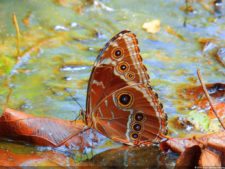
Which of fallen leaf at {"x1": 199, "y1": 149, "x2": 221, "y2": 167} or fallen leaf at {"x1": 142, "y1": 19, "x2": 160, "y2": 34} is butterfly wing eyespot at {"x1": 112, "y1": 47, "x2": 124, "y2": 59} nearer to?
fallen leaf at {"x1": 199, "y1": 149, "x2": 221, "y2": 167}

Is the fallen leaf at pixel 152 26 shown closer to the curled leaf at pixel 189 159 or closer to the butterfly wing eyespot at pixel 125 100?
the butterfly wing eyespot at pixel 125 100

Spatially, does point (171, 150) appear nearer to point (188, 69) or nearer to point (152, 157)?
point (152, 157)

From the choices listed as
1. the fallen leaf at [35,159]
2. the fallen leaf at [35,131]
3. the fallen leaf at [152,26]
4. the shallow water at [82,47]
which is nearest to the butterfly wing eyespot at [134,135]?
the shallow water at [82,47]

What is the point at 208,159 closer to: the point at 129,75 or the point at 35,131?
the point at 129,75

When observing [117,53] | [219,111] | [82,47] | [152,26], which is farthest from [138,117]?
[152,26]

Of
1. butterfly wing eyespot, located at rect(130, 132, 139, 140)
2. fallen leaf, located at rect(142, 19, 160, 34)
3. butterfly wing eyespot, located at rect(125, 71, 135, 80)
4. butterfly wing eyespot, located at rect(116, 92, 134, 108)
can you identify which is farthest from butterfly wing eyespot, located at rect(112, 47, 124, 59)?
fallen leaf, located at rect(142, 19, 160, 34)

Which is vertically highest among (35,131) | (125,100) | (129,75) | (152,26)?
(152,26)
